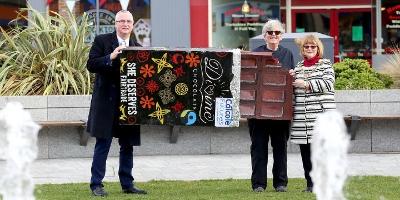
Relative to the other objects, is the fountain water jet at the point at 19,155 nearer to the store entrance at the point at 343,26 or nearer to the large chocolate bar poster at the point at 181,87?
the large chocolate bar poster at the point at 181,87

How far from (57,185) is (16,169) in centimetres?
417

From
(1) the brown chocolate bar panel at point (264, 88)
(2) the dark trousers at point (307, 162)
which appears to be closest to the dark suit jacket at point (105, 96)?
(1) the brown chocolate bar panel at point (264, 88)

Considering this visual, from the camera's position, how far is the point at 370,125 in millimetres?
13633

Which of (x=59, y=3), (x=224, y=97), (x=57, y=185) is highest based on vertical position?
(x=59, y=3)

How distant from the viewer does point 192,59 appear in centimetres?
982

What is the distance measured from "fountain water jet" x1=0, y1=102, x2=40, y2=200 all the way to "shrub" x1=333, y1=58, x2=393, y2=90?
7.96 m

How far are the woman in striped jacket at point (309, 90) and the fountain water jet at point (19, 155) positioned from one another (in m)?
3.67

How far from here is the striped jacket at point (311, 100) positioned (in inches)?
384

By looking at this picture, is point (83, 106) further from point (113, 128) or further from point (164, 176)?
point (113, 128)

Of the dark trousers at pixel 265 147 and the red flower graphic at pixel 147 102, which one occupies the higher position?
the red flower graphic at pixel 147 102

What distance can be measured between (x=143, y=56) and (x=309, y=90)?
1.58 metres

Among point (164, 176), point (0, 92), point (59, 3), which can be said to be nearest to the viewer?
point (164, 176)

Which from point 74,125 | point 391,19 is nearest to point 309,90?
point 74,125

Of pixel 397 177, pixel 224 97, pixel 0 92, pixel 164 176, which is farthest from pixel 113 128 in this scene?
pixel 0 92
